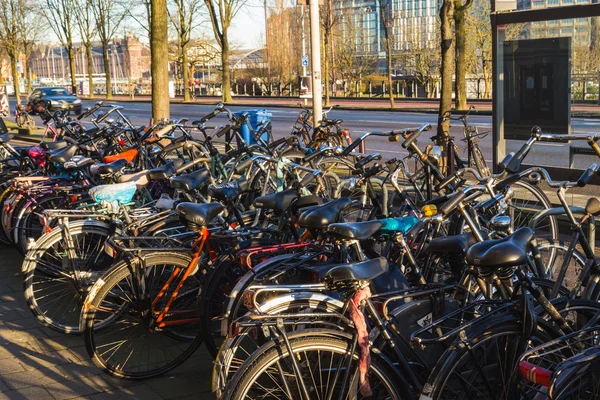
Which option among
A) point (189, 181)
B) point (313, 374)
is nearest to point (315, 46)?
A: point (189, 181)

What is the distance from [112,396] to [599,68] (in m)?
7.33

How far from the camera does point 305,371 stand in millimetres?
3074

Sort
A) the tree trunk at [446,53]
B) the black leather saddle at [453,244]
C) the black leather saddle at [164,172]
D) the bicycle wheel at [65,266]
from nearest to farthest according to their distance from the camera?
the black leather saddle at [453,244] < the bicycle wheel at [65,266] < the black leather saddle at [164,172] < the tree trunk at [446,53]

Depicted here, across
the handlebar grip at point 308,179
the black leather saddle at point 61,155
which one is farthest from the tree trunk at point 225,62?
the handlebar grip at point 308,179

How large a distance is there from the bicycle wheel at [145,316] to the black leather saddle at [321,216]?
0.84m

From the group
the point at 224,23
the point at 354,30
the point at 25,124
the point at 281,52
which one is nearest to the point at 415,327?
the point at 25,124

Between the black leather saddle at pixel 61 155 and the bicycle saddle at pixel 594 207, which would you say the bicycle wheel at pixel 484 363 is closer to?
the bicycle saddle at pixel 594 207

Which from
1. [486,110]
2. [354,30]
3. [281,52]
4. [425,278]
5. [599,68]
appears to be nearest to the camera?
[425,278]

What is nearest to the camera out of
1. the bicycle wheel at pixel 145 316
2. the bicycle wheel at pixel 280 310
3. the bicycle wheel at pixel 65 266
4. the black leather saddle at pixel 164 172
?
the bicycle wheel at pixel 280 310

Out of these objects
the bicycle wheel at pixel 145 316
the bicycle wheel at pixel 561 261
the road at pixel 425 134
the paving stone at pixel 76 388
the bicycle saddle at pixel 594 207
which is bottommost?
the paving stone at pixel 76 388

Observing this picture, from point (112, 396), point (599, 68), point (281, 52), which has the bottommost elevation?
point (112, 396)

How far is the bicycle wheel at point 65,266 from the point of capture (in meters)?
5.18

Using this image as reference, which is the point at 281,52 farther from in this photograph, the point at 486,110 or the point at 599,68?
the point at 599,68

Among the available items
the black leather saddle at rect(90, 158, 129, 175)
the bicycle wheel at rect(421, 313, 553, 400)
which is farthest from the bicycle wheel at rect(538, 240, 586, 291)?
the black leather saddle at rect(90, 158, 129, 175)
